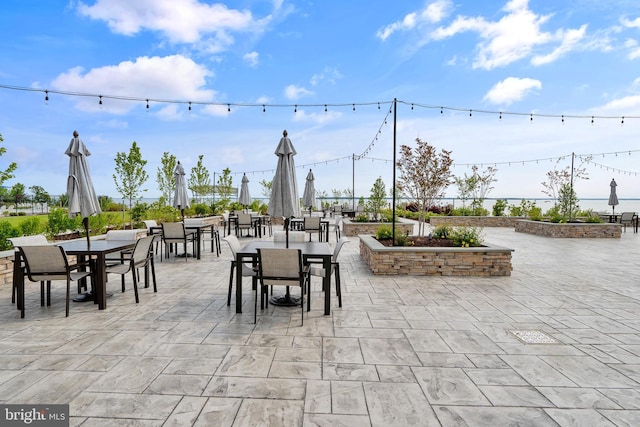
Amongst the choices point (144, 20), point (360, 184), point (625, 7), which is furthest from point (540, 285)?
point (360, 184)

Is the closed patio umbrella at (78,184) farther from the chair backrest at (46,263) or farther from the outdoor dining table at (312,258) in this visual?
the outdoor dining table at (312,258)

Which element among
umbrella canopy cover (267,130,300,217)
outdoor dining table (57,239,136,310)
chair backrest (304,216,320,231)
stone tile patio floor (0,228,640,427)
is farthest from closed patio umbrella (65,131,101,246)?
chair backrest (304,216,320,231)

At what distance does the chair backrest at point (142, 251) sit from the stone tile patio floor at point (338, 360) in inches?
20.0

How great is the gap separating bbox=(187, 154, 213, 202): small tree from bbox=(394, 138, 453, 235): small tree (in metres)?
10.7

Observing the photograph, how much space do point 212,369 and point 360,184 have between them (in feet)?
54.3

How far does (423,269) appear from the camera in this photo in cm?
581

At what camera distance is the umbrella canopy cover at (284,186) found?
4734 mm

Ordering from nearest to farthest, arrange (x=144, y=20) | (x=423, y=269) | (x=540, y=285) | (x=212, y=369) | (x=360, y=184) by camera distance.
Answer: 1. (x=212, y=369)
2. (x=540, y=285)
3. (x=423, y=269)
4. (x=144, y=20)
5. (x=360, y=184)

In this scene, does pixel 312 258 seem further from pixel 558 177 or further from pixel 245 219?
pixel 558 177

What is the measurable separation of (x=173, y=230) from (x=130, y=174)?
5.24 metres

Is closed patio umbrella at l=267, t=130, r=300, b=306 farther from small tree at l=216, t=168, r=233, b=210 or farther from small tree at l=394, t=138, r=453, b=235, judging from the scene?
small tree at l=216, t=168, r=233, b=210

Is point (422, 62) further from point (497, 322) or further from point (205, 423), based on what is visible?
point (205, 423)

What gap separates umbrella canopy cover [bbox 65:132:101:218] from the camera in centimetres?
452

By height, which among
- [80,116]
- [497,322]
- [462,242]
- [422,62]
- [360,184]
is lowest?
[497,322]
